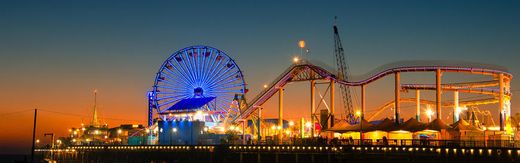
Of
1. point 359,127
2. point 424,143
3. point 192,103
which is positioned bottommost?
point 424,143

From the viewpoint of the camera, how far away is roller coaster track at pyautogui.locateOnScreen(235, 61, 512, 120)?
2972 inches

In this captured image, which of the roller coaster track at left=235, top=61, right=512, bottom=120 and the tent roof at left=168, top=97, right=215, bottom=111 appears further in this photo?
the tent roof at left=168, top=97, right=215, bottom=111

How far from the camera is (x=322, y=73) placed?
299 feet

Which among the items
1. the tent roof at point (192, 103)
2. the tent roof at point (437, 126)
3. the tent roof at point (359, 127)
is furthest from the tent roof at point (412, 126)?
the tent roof at point (192, 103)

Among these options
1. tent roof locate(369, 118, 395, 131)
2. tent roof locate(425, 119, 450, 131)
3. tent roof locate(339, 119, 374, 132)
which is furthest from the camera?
tent roof locate(339, 119, 374, 132)

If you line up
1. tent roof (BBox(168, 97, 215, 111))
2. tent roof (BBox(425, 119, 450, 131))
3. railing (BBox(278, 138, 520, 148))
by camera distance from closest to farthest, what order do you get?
railing (BBox(278, 138, 520, 148))
tent roof (BBox(425, 119, 450, 131))
tent roof (BBox(168, 97, 215, 111))

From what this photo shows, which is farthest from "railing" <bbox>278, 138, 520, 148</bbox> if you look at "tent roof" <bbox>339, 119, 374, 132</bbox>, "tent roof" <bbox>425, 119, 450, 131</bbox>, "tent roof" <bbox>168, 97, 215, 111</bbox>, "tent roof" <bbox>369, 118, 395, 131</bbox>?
"tent roof" <bbox>168, 97, 215, 111</bbox>

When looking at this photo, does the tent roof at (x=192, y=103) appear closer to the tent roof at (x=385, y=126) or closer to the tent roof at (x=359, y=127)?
the tent roof at (x=359, y=127)

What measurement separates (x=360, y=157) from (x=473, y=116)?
34770mm

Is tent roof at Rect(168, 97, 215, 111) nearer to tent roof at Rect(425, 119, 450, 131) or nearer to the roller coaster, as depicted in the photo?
the roller coaster

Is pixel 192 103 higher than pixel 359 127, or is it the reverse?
pixel 192 103

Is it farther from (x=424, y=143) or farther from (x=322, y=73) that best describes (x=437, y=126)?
(x=322, y=73)

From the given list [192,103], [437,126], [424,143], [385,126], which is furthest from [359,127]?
[192,103]

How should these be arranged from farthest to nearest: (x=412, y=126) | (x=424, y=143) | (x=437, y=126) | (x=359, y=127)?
(x=359, y=127), (x=412, y=126), (x=437, y=126), (x=424, y=143)
